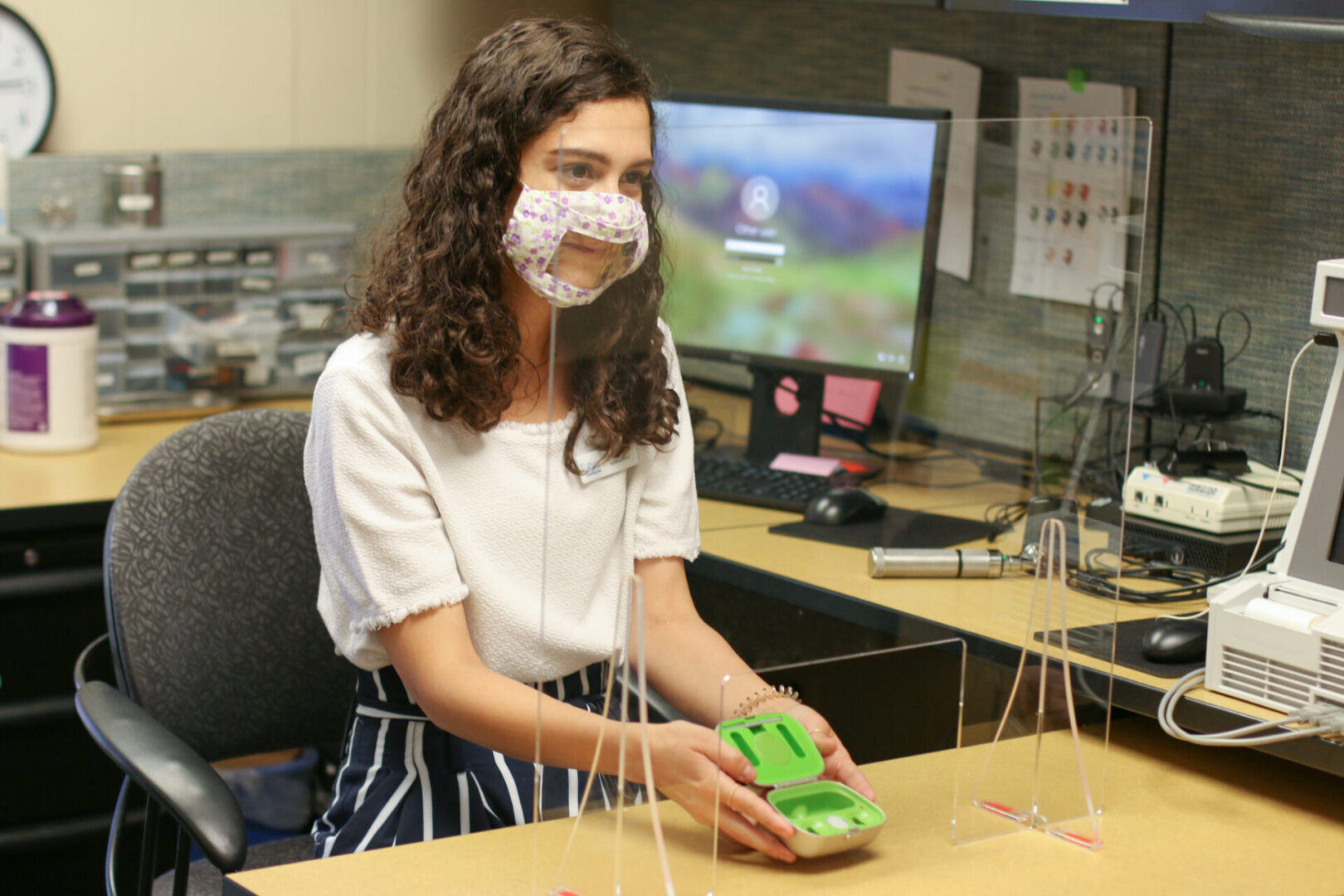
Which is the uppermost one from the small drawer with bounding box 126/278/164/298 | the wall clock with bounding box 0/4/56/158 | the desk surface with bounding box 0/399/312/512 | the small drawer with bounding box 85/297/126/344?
the wall clock with bounding box 0/4/56/158

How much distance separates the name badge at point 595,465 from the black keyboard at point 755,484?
0.52m

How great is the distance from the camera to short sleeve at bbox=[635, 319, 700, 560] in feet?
4.44

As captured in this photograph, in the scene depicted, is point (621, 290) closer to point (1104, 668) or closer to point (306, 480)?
point (306, 480)

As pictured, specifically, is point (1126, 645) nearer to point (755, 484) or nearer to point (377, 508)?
point (755, 484)

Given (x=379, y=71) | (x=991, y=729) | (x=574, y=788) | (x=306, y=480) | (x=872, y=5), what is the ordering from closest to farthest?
(x=574, y=788) < (x=991, y=729) < (x=306, y=480) < (x=872, y=5) < (x=379, y=71)

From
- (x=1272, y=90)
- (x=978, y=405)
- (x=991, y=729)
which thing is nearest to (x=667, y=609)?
(x=991, y=729)

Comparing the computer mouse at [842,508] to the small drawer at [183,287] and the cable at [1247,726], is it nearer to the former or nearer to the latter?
the cable at [1247,726]

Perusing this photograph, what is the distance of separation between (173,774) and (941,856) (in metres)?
0.62

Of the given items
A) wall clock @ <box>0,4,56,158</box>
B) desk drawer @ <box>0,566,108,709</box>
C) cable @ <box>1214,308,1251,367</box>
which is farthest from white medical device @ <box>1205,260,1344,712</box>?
wall clock @ <box>0,4,56,158</box>

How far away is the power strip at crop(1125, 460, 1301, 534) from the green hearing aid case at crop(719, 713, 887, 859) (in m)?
0.64

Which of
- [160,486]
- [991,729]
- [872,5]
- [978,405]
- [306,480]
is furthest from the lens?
[872,5]

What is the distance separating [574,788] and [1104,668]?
0.47 metres

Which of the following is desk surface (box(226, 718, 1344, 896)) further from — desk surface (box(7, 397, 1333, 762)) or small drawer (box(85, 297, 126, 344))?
small drawer (box(85, 297, 126, 344))

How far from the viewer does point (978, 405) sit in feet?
5.79
